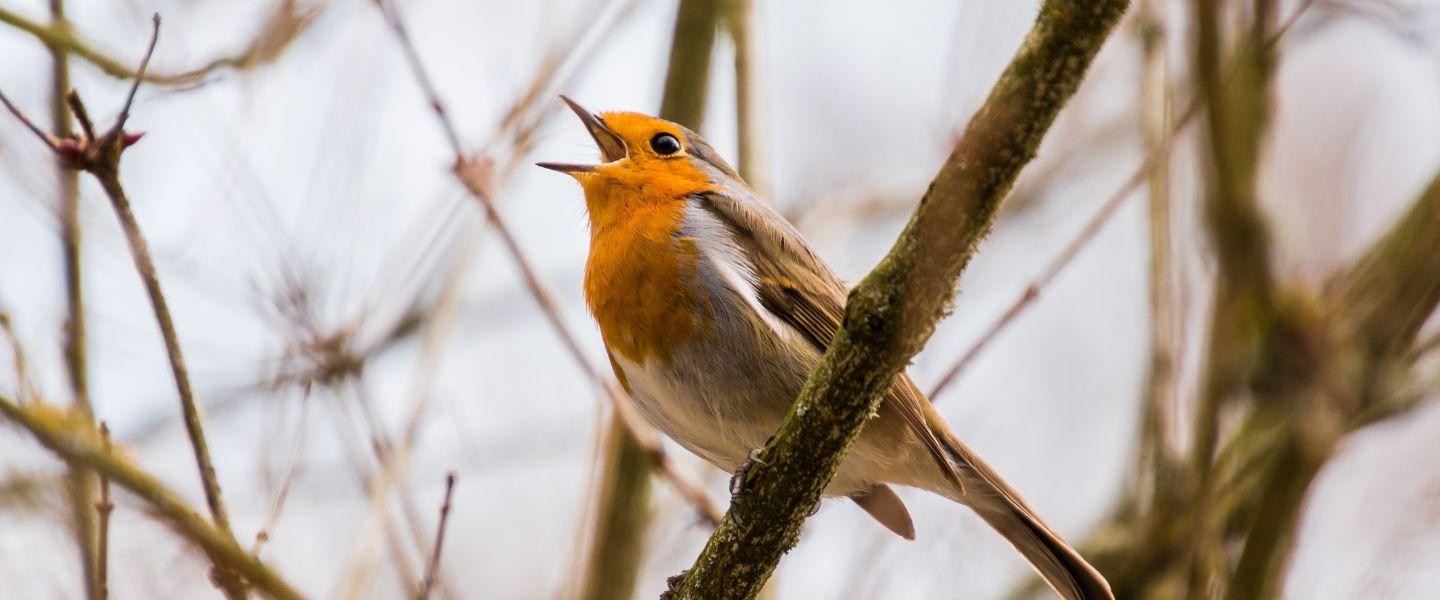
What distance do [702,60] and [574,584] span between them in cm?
207

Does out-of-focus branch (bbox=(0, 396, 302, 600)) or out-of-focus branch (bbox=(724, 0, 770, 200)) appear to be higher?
out-of-focus branch (bbox=(724, 0, 770, 200))

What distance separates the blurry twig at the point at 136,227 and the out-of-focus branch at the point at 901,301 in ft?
3.75

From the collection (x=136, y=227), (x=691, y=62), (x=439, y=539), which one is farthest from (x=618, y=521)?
(x=136, y=227)

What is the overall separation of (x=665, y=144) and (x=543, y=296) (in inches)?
33.7

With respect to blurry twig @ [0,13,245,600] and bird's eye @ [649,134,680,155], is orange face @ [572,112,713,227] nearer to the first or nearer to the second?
bird's eye @ [649,134,680,155]

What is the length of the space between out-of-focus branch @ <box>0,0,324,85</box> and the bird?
0.91 m

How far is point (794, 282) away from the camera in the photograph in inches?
147

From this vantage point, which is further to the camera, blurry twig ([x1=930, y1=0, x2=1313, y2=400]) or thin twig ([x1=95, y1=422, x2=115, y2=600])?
blurry twig ([x1=930, y1=0, x2=1313, y2=400])

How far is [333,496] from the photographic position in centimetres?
655

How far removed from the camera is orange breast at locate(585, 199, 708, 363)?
3576mm

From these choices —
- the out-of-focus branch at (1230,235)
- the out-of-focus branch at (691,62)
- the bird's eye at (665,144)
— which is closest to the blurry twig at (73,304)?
the bird's eye at (665,144)

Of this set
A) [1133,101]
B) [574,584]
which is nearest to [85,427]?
[574,584]

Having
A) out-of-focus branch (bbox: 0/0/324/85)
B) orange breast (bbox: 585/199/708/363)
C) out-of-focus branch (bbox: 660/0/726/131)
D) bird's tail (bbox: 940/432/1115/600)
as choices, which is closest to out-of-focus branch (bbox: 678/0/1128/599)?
orange breast (bbox: 585/199/708/363)

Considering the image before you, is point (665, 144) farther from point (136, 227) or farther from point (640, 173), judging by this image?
point (136, 227)
